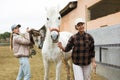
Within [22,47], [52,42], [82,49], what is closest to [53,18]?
[52,42]

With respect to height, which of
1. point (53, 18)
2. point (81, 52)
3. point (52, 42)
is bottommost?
point (81, 52)

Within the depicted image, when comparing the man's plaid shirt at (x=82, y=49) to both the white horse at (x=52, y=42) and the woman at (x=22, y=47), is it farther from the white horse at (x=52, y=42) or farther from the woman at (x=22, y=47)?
the woman at (x=22, y=47)

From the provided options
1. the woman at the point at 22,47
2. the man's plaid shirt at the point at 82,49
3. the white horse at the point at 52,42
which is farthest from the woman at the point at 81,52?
the woman at the point at 22,47

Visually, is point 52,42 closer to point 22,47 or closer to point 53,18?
point 53,18

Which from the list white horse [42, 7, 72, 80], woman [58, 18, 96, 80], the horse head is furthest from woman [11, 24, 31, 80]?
woman [58, 18, 96, 80]

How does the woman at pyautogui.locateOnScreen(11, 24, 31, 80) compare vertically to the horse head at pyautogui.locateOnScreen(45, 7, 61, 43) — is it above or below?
below

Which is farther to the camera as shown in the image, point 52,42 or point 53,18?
point 52,42

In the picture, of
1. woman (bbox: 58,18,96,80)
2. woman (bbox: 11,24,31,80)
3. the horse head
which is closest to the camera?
woman (bbox: 58,18,96,80)

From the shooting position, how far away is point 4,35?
132625 millimetres

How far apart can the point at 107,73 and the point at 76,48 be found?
541 cm

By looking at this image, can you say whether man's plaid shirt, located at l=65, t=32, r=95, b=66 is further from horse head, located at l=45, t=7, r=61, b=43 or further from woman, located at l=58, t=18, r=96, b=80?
horse head, located at l=45, t=7, r=61, b=43

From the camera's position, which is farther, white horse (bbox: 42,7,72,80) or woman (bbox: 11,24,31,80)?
woman (bbox: 11,24,31,80)

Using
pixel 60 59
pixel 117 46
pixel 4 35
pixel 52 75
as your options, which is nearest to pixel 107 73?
pixel 117 46

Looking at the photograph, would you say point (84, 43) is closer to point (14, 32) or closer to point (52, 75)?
point (14, 32)
